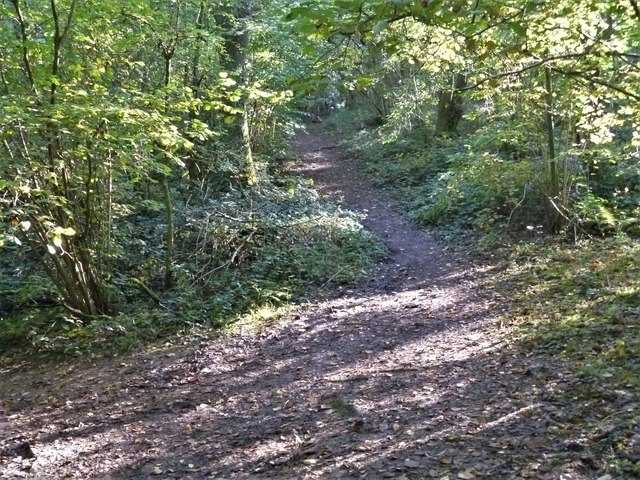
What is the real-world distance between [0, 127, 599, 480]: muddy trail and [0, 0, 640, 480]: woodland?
14cm

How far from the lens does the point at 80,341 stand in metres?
7.45

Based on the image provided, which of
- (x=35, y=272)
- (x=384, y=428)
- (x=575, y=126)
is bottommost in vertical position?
(x=384, y=428)

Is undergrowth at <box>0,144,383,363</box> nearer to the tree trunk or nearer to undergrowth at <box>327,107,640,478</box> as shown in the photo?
undergrowth at <box>327,107,640,478</box>

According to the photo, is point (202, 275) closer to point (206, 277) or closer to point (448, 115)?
point (206, 277)

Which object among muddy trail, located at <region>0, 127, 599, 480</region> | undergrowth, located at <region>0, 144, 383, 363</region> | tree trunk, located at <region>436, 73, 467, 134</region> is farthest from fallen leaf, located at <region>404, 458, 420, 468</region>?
tree trunk, located at <region>436, 73, 467, 134</region>

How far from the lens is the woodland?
4289 millimetres

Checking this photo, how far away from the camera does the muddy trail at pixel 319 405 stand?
4164mm

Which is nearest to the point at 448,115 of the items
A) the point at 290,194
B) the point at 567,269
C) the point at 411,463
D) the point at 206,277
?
the point at 290,194

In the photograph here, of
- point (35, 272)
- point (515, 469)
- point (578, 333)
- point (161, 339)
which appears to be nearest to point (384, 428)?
point (515, 469)

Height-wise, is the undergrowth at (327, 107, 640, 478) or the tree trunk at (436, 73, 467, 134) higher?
the tree trunk at (436, 73, 467, 134)

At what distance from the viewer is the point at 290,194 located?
13148 mm

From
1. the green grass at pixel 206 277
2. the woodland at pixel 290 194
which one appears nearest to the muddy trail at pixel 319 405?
the woodland at pixel 290 194

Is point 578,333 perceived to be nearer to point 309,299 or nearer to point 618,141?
point 309,299

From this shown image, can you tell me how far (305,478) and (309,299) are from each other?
16.0 ft
